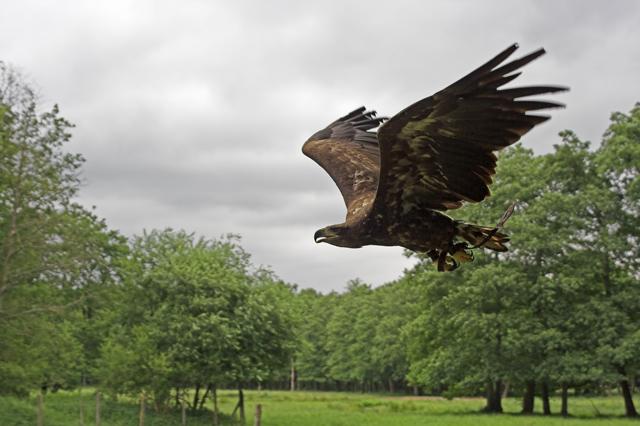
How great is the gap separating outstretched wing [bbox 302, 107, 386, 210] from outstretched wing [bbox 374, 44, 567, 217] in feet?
2.78

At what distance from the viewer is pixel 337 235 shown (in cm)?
487

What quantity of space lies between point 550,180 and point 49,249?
76.5 feet

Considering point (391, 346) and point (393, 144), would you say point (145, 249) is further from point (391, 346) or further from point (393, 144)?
point (391, 346)

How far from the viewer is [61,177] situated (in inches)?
829

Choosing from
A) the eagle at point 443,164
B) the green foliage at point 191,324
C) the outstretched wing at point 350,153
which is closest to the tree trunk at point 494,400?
the green foliage at point 191,324

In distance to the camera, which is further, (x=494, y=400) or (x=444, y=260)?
(x=494, y=400)

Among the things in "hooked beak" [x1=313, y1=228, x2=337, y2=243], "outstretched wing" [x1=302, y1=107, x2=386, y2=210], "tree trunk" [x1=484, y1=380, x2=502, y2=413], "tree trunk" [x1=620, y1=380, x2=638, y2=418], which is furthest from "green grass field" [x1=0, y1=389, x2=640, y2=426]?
"hooked beak" [x1=313, y1=228, x2=337, y2=243]

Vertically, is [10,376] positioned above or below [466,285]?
below

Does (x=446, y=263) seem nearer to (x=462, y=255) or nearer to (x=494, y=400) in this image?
(x=462, y=255)

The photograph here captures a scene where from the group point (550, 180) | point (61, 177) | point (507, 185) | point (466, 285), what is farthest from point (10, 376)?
point (550, 180)

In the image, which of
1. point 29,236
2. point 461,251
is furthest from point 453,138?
point 29,236

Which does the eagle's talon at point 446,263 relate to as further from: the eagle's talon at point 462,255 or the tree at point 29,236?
the tree at point 29,236

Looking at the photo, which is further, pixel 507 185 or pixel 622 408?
pixel 622 408

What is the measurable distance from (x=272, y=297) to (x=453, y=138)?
78.9 ft
